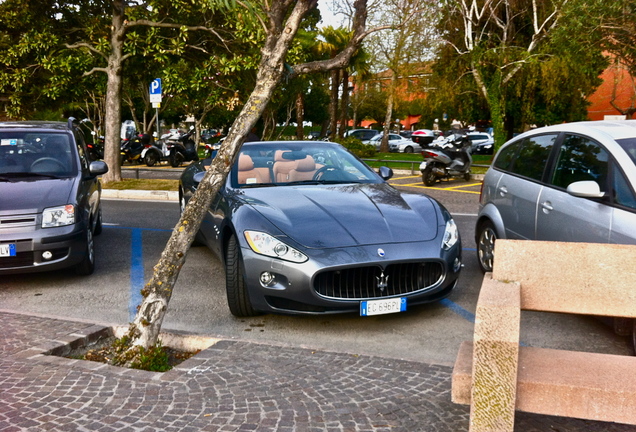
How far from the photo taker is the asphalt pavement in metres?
3.63

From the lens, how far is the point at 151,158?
2572 cm

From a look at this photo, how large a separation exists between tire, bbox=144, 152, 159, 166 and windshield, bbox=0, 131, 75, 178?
17.7m

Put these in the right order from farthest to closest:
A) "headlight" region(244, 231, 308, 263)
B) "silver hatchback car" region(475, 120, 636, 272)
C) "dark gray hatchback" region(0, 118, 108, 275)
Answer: "dark gray hatchback" region(0, 118, 108, 275) → "headlight" region(244, 231, 308, 263) → "silver hatchback car" region(475, 120, 636, 272)

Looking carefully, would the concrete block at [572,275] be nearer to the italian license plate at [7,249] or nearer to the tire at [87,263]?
the italian license plate at [7,249]

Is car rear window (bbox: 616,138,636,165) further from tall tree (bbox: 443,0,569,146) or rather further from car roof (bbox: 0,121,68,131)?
tall tree (bbox: 443,0,569,146)

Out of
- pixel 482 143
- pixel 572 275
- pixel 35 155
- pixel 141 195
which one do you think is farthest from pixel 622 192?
pixel 482 143

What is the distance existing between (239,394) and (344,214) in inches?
87.2

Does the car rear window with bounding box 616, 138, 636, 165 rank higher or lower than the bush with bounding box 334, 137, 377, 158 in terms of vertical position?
higher

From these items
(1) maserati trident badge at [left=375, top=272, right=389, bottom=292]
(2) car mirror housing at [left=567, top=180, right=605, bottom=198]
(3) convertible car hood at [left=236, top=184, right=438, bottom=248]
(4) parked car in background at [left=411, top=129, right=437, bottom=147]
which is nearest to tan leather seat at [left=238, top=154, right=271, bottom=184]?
(3) convertible car hood at [left=236, top=184, right=438, bottom=248]

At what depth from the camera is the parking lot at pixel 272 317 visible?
516cm

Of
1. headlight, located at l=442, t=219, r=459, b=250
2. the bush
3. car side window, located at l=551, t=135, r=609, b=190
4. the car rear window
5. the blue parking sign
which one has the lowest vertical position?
the bush

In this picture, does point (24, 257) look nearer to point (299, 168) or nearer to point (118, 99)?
point (299, 168)

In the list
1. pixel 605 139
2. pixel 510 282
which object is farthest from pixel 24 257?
pixel 605 139

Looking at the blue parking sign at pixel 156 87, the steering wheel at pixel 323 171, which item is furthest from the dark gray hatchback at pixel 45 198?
the blue parking sign at pixel 156 87
